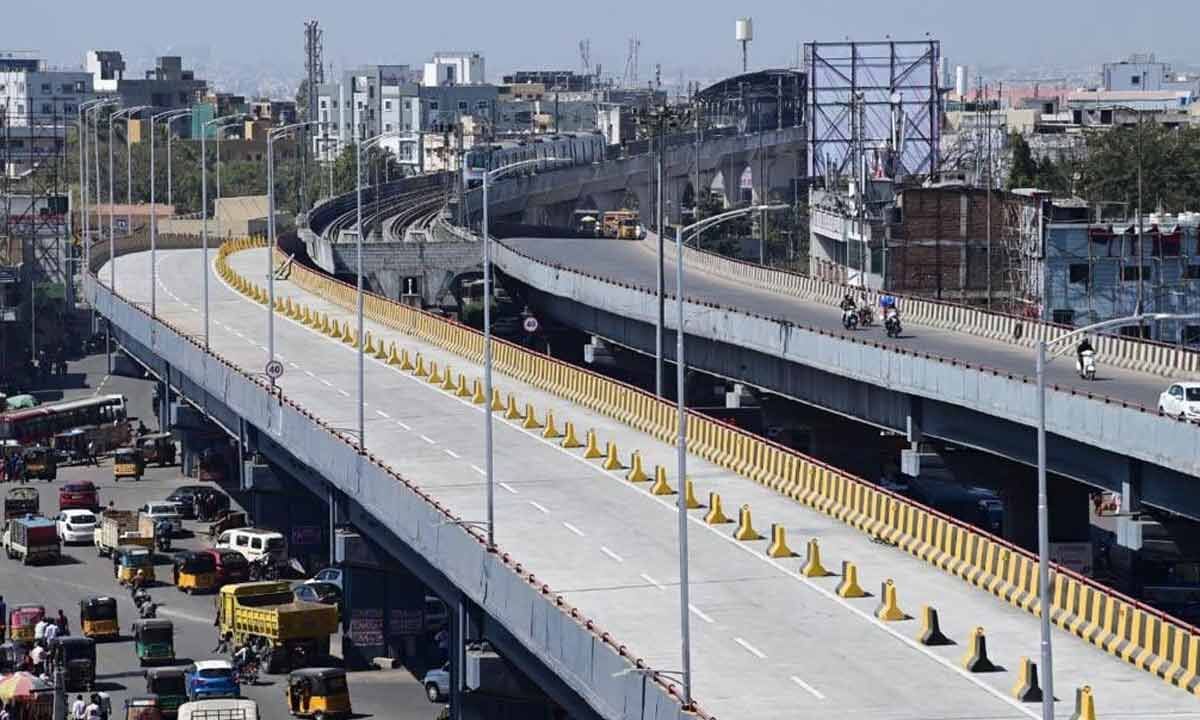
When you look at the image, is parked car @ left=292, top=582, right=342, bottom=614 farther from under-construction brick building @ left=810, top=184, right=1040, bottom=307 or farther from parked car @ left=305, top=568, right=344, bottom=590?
under-construction brick building @ left=810, top=184, right=1040, bottom=307

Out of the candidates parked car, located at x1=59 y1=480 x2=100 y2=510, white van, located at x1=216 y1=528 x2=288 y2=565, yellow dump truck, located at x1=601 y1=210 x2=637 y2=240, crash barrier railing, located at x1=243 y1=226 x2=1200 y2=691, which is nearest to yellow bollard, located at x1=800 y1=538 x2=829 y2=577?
crash barrier railing, located at x1=243 y1=226 x2=1200 y2=691

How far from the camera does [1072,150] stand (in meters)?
163

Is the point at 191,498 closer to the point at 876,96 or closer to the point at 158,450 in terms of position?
the point at 158,450

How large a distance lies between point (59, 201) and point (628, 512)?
341 ft

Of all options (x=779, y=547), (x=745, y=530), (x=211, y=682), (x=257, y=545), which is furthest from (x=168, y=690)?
(x=257, y=545)

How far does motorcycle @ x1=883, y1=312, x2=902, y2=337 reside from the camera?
84625 millimetres

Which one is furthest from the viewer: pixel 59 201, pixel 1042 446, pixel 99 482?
pixel 59 201

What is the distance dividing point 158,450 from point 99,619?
38.0 metres

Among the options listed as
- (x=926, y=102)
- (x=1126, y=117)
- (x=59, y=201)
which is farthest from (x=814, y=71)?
(x=59, y=201)

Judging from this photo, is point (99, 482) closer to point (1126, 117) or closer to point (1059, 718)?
point (1059, 718)

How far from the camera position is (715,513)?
2213 inches

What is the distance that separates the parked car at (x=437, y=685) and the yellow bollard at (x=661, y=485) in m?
6.36

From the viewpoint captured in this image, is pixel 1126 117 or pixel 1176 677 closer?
pixel 1176 677

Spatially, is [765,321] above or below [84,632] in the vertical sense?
above
